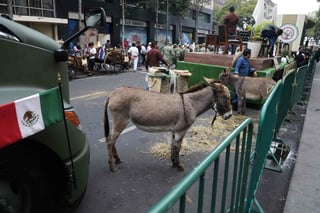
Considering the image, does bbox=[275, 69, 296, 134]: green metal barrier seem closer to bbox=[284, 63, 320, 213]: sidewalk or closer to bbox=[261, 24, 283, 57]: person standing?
bbox=[284, 63, 320, 213]: sidewalk

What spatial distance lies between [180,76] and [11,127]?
6.14m

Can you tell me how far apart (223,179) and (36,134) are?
69.0 inches

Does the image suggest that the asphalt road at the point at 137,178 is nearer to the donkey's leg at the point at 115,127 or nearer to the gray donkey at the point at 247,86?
the donkey's leg at the point at 115,127

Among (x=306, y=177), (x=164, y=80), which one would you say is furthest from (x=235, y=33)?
(x=306, y=177)

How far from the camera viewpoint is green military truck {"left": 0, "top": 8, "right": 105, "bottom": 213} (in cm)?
190

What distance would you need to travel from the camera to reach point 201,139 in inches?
215

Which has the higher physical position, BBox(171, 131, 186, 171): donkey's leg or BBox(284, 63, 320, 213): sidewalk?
BBox(171, 131, 186, 171): donkey's leg

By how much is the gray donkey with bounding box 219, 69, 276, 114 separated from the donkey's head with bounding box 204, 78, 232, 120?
328 centimetres

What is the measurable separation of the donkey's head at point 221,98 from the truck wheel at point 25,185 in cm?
274

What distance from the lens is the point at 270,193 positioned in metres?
3.68

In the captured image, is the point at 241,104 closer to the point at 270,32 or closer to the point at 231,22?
the point at 270,32

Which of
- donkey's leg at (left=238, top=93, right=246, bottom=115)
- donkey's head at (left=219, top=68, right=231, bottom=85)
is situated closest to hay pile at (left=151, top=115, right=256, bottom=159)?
donkey's leg at (left=238, top=93, right=246, bottom=115)

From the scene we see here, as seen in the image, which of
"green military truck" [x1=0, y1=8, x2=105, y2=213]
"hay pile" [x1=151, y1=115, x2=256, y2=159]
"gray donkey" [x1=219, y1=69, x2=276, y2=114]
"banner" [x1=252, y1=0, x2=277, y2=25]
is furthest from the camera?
"banner" [x1=252, y1=0, x2=277, y2=25]

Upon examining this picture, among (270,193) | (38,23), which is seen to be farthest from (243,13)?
(270,193)
